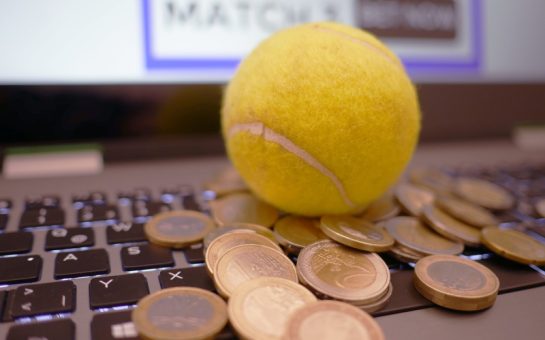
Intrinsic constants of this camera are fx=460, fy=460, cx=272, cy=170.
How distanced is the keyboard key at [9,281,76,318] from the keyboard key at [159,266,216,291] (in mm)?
56

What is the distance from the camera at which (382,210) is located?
42cm

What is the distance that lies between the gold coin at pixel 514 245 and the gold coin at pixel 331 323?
5.9 inches

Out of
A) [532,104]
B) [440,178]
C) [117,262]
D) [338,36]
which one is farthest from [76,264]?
[532,104]

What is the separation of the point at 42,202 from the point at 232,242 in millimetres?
206

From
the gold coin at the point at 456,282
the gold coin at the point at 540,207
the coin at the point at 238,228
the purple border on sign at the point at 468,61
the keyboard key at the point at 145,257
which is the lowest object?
the gold coin at the point at 456,282

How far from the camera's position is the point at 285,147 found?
0.34m

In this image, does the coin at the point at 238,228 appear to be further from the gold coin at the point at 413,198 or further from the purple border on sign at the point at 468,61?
the purple border on sign at the point at 468,61

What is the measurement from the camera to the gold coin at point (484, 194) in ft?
1.52

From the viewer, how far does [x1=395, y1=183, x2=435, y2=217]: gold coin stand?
16.3 inches

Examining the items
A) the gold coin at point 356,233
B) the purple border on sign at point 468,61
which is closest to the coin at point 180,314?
the gold coin at point 356,233

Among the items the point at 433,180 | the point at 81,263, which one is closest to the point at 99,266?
the point at 81,263

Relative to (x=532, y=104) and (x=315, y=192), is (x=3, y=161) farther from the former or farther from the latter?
(x=532, y=104)

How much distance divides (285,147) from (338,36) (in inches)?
3.9

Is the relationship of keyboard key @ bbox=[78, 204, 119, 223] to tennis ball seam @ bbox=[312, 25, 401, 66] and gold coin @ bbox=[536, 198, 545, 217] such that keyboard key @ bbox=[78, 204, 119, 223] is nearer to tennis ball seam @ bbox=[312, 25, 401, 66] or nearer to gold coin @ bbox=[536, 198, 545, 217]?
tennis ball seam @ bbox=[312, 25, 401, 66]
